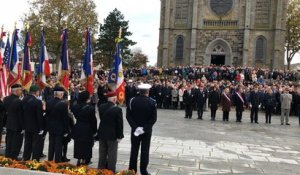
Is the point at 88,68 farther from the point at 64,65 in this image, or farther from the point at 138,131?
the point at 138,131

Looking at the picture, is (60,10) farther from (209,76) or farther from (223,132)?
(223,132)

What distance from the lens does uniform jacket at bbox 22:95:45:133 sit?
976 cm

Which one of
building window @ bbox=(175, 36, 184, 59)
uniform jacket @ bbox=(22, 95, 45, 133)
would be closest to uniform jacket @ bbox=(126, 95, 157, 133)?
uniform jacket @ bbox=(22, 95, 45, 133)

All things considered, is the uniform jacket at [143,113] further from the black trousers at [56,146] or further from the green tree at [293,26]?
the green tree at [293,26]

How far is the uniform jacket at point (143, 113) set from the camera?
29.3 ft

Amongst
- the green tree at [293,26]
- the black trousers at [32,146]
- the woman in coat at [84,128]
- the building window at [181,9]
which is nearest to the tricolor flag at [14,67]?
the black trousers at [32,146]

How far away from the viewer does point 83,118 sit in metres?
9.23

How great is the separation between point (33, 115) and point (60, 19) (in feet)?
140

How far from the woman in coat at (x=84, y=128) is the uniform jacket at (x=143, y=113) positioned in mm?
952

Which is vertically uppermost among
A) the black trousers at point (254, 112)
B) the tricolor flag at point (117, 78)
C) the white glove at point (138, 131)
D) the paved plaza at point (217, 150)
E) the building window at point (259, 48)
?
the building window at point (259, 48)

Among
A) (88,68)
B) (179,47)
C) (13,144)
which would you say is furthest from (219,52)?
(13,144)

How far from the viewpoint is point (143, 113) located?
8.95m

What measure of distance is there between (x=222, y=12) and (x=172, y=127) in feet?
111

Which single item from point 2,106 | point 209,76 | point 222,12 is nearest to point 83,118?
point 2,106
